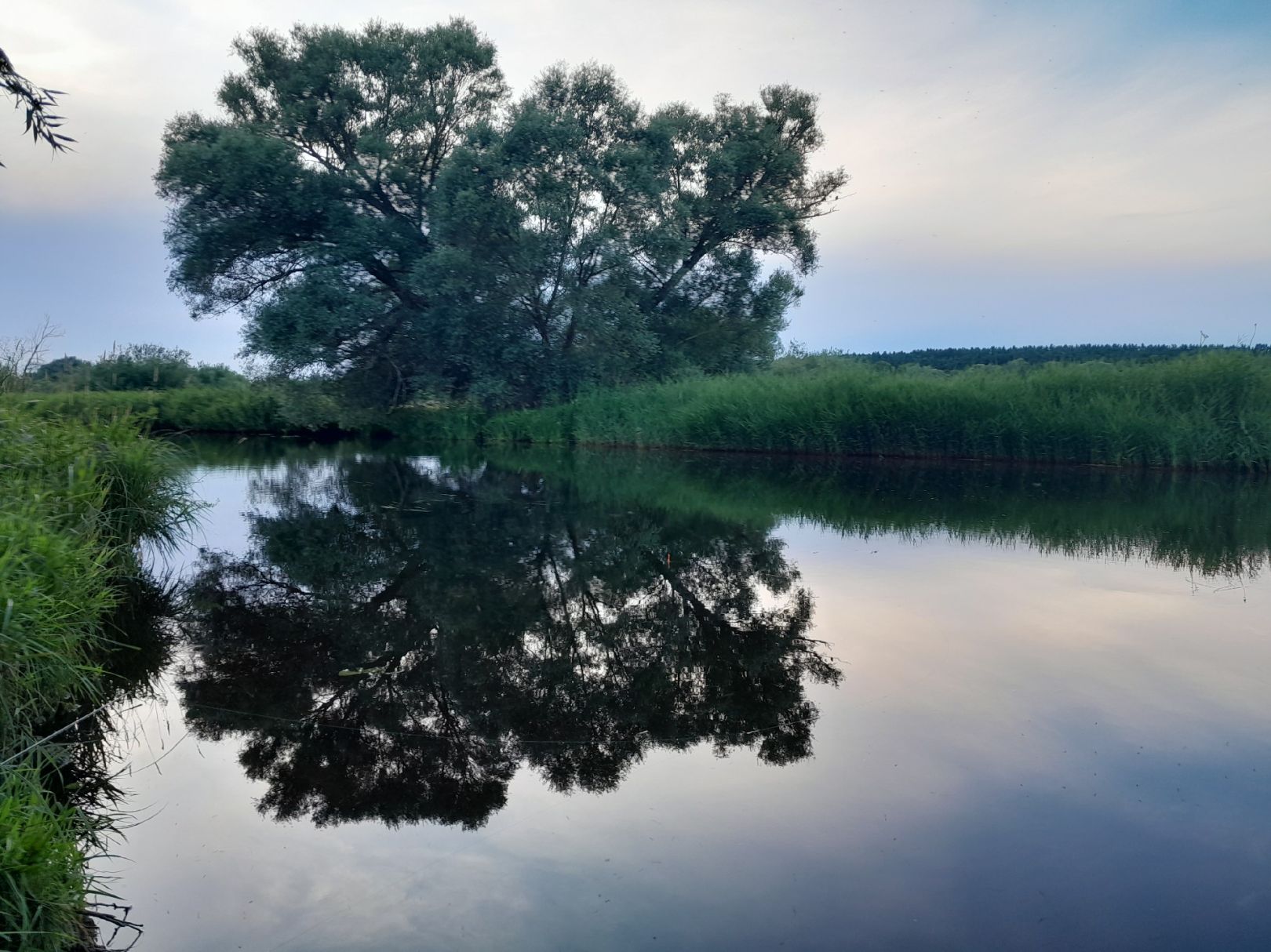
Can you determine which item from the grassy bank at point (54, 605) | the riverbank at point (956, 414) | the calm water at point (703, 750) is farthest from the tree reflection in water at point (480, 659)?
the riverbank at point (956, 414)

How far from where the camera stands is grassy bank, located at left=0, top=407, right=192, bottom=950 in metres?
2.25

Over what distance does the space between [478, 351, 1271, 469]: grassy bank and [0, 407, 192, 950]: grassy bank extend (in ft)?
39.8

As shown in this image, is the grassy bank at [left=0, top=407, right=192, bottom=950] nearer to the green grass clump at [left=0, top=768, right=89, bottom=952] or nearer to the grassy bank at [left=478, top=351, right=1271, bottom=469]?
the green grass clump at [left=0, top=768, right=89, bottom=952]

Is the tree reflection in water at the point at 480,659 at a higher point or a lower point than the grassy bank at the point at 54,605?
lower

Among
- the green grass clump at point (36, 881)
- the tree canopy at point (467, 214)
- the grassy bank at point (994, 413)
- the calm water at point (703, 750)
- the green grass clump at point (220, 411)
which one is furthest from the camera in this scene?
the green grass clump at point (220, 411)

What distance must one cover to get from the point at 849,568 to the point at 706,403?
11850mm

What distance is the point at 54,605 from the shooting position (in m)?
3.61

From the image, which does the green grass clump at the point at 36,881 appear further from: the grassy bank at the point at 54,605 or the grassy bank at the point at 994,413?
the grassy bank at the point at 994,413

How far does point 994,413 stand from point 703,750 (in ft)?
45.5

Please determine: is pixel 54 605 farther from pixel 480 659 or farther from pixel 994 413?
pixel 994 413

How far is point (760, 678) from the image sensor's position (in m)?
4.52

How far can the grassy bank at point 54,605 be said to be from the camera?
2.25 meters

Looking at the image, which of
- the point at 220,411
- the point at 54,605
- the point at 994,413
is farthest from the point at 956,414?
the point at 220,411

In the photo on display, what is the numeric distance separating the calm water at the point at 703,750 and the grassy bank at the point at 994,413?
7959 mm
